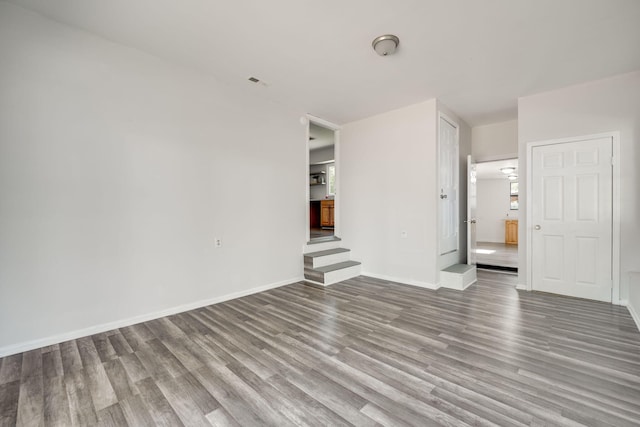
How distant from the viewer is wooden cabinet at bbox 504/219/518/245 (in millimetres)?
9470

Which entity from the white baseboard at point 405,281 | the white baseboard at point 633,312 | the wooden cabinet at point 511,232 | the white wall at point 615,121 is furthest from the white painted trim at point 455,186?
the wooden cabinet at point 511,232

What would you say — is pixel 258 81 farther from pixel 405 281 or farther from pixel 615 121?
pixel 615 121

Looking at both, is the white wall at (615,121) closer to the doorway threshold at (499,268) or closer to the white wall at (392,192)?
the white wall at (392,192)

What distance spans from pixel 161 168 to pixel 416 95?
354 cm

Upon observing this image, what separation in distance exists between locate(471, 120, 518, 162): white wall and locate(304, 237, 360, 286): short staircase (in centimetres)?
327

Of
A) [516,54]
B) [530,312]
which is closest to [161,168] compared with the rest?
[516,54]

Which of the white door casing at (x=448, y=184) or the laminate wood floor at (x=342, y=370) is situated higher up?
the white door casing at (x=448, y=184)

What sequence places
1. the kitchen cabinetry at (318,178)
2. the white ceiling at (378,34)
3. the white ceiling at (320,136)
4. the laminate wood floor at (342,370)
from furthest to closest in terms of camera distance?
the kitchen cabinetry at (318,178) → the white ceiling at (320,136) → the white ceiling at (378,34) → the laminate wood floor at (342,370)

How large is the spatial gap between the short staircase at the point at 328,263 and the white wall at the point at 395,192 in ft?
0.75

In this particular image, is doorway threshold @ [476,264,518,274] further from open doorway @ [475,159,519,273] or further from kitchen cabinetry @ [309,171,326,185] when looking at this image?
kitchen cabinetry @ [309,171,326,185]

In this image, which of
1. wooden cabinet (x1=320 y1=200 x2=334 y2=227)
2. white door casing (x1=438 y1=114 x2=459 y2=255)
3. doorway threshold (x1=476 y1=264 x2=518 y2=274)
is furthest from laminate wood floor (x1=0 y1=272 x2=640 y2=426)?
wooden cabinet (x1=320 y1=200 x2=334 y2=227)

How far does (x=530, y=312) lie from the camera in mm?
3184

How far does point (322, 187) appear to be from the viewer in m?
9.14

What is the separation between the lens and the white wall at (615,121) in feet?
10.9
